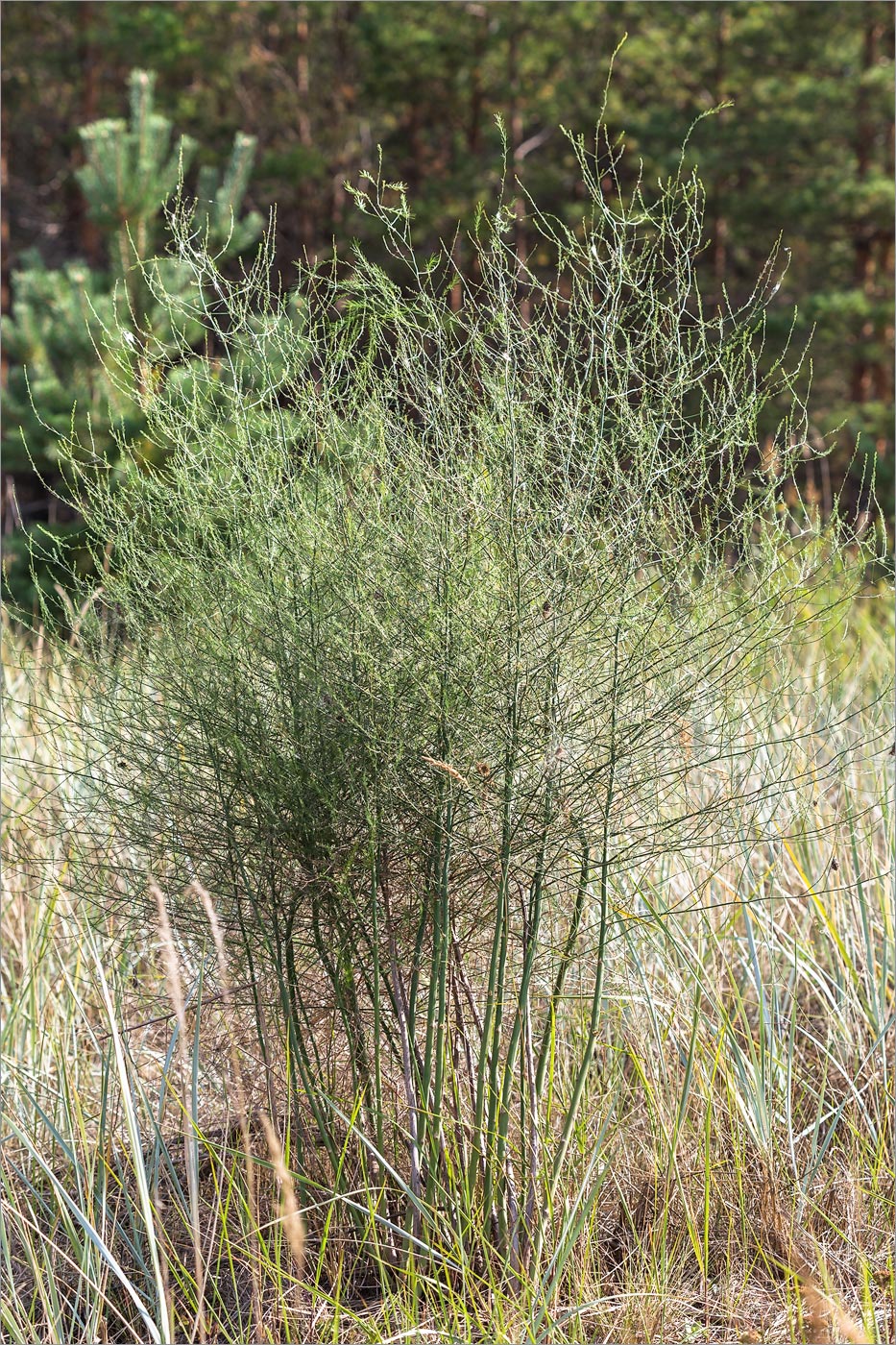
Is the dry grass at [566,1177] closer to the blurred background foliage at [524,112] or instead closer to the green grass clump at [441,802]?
the green grass clump at [441,802]

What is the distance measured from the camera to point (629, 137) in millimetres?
13797

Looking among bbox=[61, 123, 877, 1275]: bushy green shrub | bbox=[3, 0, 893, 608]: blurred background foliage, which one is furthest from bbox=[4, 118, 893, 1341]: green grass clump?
bbox=[3, 0, 893, 608]: blurred background foliage

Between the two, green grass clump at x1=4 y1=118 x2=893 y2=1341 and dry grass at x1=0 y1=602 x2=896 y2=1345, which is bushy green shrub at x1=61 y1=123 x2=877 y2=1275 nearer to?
green grass clump at x1=4 y1=118 x2=893 y2=1341

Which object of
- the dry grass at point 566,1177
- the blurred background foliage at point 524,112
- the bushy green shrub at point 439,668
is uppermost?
the blurred background foliage at point 524,112

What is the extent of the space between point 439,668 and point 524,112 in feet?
45.1

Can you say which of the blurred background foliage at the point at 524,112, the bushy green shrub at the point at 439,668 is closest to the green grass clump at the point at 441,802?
the bushy green shrub at the point at 439,668

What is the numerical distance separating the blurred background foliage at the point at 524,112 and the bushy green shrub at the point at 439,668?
966 centimetres

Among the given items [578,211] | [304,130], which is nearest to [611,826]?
[578,211]

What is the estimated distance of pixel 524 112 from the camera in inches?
553

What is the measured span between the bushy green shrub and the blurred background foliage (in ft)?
31.7

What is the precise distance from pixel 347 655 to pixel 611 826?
0.64 metres

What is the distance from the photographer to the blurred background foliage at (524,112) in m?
12.7

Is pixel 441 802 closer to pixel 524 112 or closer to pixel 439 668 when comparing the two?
pixel 439 668

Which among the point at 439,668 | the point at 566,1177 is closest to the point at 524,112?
the point at 439,668
